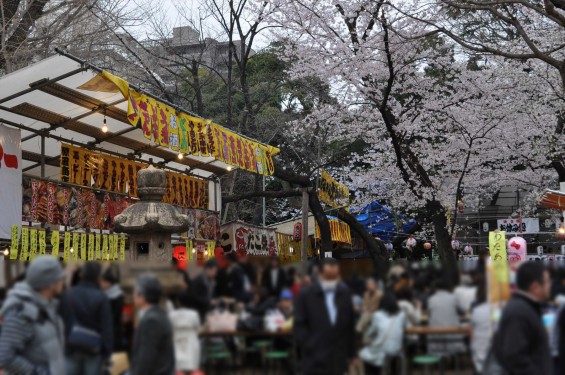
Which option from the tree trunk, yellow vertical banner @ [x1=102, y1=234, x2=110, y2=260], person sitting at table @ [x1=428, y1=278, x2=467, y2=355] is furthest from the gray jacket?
the tree trunk

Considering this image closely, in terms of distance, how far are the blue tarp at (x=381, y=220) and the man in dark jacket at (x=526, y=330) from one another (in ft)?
85.5

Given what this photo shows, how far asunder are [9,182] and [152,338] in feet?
29.1

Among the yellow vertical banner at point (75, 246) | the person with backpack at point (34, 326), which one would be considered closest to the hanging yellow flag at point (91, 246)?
the yellow vertical banner at point (75, 246)

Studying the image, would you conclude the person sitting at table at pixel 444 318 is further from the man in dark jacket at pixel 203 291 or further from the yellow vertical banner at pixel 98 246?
the yellow vertical banner at pixel 98 246

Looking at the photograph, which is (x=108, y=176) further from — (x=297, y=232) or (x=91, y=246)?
(x=297, y=232)

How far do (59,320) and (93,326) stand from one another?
0.32 metres

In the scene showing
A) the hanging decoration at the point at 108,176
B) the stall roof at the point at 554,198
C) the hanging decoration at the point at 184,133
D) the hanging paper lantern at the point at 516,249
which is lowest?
the hanging paper lantern at the point at 516,249

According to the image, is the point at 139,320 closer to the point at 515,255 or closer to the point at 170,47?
the point at 515,255

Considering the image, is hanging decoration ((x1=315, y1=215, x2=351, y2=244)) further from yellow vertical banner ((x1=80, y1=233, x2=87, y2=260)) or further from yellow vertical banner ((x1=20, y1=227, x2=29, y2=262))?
yellow vertical banner ((x1=20, y1=227, x2=29, y2=262))

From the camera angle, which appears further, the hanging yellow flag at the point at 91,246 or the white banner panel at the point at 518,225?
the white banner panel at the point at 518,225

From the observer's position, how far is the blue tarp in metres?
31.9

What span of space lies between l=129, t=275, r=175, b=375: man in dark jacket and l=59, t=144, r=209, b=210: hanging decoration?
10.5m

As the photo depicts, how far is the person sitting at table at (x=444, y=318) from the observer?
577cm

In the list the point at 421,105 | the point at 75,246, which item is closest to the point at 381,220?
the point at 421,105
